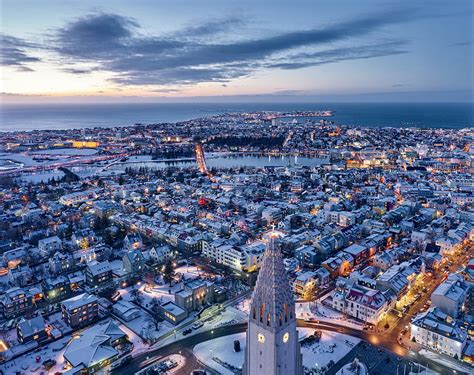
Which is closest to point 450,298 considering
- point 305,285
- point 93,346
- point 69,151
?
point 305,285

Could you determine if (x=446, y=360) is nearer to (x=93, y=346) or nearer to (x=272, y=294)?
(x=272, y=294)

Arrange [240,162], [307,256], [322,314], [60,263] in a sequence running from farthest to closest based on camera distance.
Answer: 1. [240,162]
2. [307,256]
3. [60,263]
4. [322,314]

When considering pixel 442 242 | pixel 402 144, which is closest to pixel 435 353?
pixel 442 242

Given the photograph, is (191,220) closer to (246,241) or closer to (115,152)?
(246,241)

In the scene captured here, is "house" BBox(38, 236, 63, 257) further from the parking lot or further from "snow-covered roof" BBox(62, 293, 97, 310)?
the parking lot

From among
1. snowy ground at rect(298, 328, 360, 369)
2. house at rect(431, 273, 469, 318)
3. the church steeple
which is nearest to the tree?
snowy ground at rect(298, 328, 360, 369)

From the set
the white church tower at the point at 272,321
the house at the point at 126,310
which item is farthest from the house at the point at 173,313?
the white church tower at the point at 272,321
